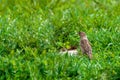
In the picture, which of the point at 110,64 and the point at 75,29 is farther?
the point at 75,29

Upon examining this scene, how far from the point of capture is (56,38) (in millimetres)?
6410

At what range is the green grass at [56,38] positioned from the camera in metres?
5.04

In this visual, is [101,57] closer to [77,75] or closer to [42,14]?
[77,75]

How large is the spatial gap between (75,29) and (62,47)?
21.4 inches

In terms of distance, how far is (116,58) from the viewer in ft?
17.8

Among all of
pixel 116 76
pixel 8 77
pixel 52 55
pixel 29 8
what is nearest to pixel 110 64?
pixel 116 76

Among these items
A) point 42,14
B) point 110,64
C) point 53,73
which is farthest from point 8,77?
point 42,14

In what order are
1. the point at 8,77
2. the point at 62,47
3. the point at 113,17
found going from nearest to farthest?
the point at 8,77 < the point at 62,47 < the point at 113,17

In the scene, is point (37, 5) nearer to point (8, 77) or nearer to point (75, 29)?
point (75, 29)

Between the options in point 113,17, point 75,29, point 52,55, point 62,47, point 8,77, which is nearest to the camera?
point 8,77

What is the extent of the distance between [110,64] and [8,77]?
1.06 m

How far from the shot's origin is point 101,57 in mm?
5621

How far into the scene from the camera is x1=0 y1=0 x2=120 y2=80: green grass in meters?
5.04

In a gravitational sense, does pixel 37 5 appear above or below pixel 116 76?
above
